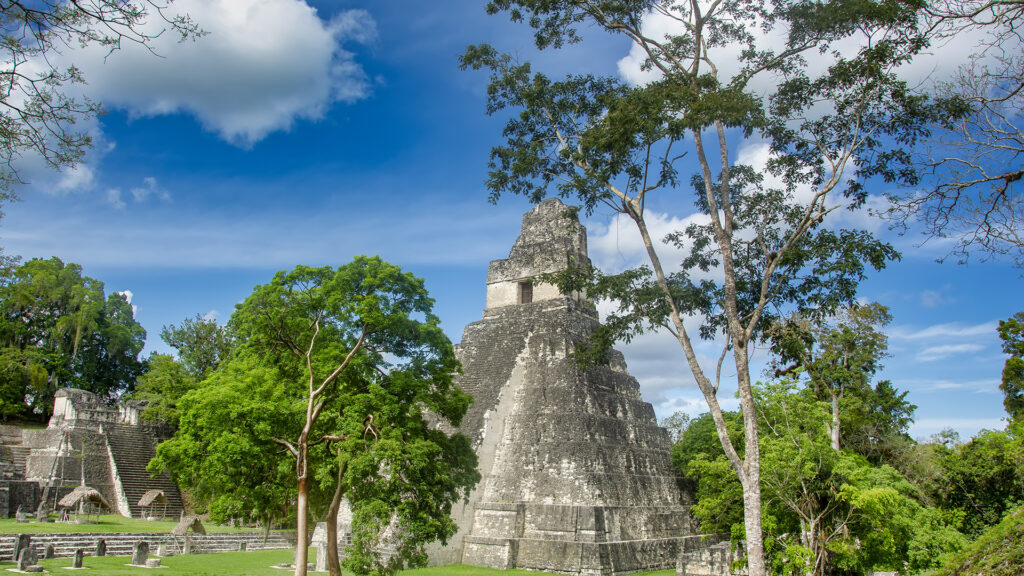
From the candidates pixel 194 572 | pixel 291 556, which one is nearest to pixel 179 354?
pixel 291 556

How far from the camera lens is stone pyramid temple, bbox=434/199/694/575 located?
13.3 meters

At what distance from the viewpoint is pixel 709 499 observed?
13.9m

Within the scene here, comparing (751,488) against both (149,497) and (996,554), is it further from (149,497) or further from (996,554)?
(149,497)

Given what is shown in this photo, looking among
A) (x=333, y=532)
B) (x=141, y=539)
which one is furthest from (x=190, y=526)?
(x=333, y=532)

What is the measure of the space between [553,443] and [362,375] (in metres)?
5.38

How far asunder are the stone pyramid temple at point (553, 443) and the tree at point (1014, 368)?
393 inches

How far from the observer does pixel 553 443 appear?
1452 centimetres

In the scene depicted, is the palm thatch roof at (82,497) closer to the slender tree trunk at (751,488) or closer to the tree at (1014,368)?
the slender tree trunk at (751,488)

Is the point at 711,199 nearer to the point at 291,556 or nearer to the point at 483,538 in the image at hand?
the point at 483,538

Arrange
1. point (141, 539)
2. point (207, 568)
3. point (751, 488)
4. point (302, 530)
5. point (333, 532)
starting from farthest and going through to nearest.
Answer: point (141, 539) → point (207, 568) → point (333, 532) → point (302, 530) → point (751, 488)

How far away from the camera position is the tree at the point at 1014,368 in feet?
58.9

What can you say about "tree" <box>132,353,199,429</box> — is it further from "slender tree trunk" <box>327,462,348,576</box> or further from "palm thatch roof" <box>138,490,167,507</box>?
"slender tree trunk" <box>327,462,348,576</box>

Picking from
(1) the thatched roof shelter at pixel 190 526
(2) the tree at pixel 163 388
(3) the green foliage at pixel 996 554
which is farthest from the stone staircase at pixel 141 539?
(3) the green foliage at pixel 996 554

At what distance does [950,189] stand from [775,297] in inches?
148
